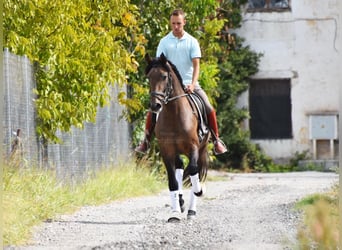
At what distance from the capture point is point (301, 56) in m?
29.0

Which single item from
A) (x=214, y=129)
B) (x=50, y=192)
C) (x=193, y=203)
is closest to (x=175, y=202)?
(x=193, y=203)

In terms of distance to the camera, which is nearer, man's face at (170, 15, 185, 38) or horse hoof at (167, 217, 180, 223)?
horse hoof at (167, 217, 180, 223)

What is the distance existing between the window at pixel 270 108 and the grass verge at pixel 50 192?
33.5 ft

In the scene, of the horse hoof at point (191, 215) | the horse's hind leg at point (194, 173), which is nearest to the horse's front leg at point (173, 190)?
the horse hoof at point (191, 215)

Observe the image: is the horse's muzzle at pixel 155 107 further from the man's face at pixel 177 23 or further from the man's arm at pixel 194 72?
the man's face at pixel 177 23

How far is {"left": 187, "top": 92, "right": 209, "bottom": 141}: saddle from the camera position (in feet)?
43.0

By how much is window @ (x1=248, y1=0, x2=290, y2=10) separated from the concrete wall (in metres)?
0.15

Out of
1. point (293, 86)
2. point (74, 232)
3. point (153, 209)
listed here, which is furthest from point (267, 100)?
point (74, 232)

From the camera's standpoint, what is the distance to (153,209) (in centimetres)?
1397

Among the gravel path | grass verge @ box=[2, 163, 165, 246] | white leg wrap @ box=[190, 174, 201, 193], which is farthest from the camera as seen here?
white leg wrap @ box=[190, 174, 201, 193]

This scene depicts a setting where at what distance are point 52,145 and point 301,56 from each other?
14934 mm

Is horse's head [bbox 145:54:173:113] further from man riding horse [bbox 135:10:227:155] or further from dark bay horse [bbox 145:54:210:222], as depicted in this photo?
man riding horse [bbox 135:10:227:155]

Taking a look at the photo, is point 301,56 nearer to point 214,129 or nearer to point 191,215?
point 214,129

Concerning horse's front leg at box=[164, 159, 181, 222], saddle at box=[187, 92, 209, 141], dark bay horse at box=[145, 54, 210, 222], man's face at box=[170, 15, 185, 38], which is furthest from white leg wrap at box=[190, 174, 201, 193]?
man's face at box=[170, 15, 185, 38]
